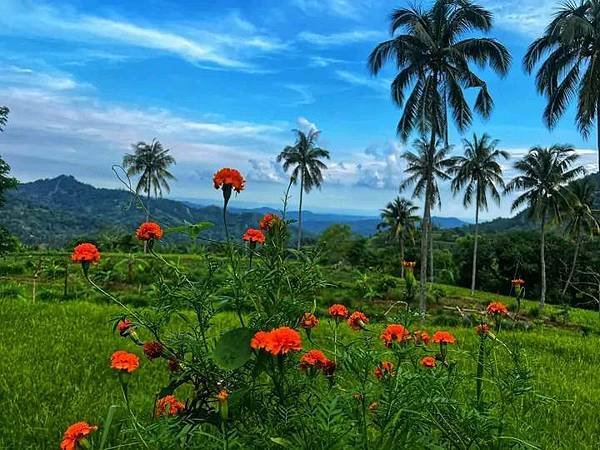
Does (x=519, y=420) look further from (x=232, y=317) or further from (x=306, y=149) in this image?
(x=306, y=149)

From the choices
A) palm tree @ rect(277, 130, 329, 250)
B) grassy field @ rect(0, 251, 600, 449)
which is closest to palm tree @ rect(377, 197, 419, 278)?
palm tree @ rect(277, 130, 329, 250)

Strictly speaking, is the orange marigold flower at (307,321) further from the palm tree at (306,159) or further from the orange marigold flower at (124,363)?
the palm tree at (306,159)

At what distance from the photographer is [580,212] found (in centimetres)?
3444

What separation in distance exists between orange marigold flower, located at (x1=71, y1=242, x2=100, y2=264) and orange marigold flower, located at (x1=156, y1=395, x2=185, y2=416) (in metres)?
0.59

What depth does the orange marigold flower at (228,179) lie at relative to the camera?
1.71m

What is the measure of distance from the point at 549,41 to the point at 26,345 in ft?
67.8

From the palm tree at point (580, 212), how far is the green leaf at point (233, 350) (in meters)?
34.8

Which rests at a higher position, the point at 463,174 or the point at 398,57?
the point at 398,57

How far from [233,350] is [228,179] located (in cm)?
57

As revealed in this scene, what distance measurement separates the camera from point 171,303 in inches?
73.0

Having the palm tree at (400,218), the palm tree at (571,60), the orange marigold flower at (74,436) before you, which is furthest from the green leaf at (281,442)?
the palm tree at (400,218)

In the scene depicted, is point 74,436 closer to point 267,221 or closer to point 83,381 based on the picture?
point 267,221

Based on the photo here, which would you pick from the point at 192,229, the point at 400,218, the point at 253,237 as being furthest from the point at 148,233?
the point at 400,218

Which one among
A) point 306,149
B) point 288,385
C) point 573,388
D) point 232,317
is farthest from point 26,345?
point 306,149
